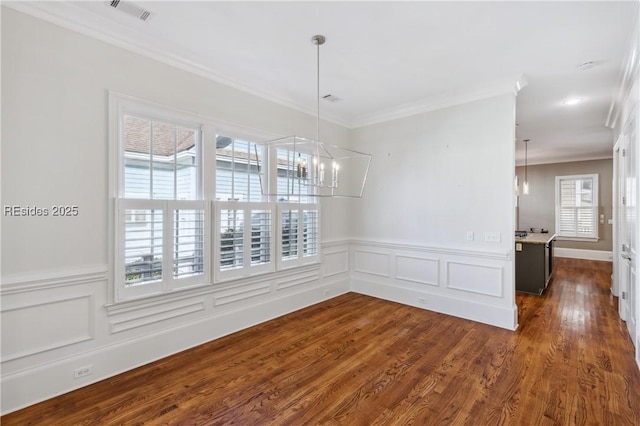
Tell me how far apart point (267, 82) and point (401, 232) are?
2907mm

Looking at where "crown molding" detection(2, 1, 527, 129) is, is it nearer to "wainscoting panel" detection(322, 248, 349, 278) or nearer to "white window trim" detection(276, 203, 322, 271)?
"white window trim" detection(276, 203, 322, 271)

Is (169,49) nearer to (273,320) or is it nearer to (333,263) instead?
(273,320)

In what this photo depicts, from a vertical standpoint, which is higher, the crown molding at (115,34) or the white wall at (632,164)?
the crown molding at (115,34)

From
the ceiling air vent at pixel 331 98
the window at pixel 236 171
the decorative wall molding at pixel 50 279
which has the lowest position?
the decorative wall molding at pixel 50 279

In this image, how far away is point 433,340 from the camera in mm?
3467

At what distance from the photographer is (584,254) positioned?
873cm

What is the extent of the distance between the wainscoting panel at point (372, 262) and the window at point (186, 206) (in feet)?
4.82

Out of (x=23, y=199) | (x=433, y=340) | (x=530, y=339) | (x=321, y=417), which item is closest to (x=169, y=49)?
(x=23, y=199)

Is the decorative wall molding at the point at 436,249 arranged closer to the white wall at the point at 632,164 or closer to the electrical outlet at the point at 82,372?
the white wall at the point at 632,164

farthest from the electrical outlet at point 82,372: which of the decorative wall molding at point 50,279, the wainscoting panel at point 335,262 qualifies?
the wainscoting panel at point 335,262

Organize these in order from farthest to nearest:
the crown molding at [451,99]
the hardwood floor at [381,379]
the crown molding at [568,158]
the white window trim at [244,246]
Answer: the crown molding at [568,158], the crown molding at [451,99], the white window trim at [244,246], the hardwood floor at [381,379]

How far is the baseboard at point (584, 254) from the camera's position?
27.5 ft

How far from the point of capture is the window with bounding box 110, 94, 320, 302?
9.14ft

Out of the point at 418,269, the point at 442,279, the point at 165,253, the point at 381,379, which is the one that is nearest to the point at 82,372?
the point at 165,253
